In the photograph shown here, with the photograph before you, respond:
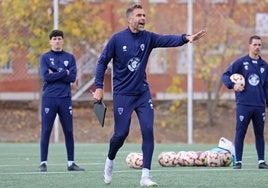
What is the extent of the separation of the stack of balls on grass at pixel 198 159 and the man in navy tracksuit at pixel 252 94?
15.3 inches

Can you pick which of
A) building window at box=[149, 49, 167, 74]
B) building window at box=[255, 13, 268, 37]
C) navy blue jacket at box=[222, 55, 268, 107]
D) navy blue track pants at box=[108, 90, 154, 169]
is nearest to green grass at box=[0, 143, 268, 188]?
navy blue track pants at box=[108, 90, 154, 169]

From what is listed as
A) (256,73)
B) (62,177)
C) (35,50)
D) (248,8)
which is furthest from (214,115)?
(62,177)

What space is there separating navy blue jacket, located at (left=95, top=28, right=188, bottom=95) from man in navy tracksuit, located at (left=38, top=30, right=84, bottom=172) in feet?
8.32

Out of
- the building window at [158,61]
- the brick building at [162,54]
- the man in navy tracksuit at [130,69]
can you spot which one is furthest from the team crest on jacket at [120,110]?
the building window at [158,61]

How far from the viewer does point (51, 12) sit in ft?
79.8

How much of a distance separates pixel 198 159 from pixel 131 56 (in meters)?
3.51

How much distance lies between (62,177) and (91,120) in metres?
14.3

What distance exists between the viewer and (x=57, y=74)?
13.6 meters

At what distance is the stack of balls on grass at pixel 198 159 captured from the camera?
1406 centimetres

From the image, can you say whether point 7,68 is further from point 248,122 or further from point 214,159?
point 248,122

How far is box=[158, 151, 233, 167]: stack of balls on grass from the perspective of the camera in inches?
554

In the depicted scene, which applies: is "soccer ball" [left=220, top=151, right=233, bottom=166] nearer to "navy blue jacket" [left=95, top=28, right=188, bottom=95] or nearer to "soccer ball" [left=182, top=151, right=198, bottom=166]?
"soccer ball" [left=182, top=151, right=198, bottom=166]

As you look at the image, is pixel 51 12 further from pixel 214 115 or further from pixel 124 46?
pixel 124 46

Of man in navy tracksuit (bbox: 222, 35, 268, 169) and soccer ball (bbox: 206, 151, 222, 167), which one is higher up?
man in navy tracksuit (bbox: 222, 35, 268, 169)
